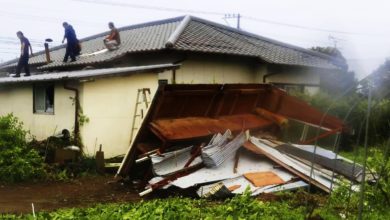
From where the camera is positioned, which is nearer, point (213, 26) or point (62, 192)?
point (62, 192)

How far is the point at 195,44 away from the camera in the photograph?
606 inches

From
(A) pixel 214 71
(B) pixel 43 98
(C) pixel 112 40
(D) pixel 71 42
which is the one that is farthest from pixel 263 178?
(D) pixel 71 42

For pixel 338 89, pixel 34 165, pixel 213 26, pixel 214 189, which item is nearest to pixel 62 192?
pixel 34 165

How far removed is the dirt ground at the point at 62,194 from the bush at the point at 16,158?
33 cm

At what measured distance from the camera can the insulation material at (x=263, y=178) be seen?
781 centimetres

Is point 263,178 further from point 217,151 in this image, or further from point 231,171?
point 217,151

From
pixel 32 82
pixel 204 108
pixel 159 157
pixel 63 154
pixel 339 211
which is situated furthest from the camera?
pixel 32 82

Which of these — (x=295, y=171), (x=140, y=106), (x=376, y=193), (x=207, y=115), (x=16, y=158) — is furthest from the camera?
(x=140, y=106)

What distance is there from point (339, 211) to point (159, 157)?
3682 millimetres

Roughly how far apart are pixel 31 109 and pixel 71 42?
207 inches

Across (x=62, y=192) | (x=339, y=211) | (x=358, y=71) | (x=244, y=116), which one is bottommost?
(x=62, y=192)

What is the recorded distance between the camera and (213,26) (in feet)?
64.4

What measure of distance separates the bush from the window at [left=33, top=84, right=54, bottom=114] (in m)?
1.80

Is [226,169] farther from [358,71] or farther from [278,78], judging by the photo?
[278,78]
